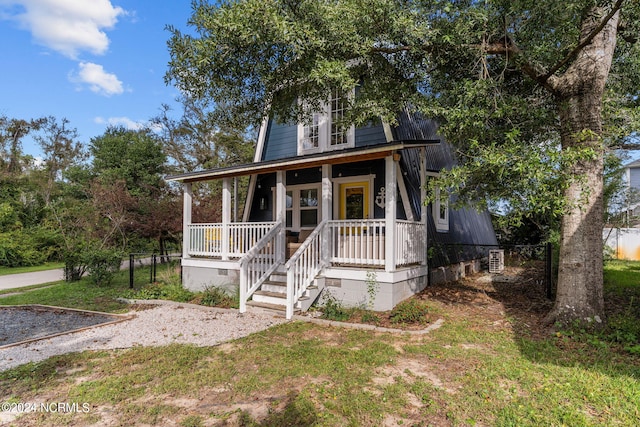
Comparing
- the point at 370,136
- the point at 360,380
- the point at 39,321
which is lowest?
the point at 39,321

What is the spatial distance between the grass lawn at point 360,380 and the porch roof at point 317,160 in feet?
11.4

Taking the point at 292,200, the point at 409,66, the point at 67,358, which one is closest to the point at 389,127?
the point at 409,66

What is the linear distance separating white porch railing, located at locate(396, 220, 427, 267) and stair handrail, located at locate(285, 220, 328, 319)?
5.34 feet

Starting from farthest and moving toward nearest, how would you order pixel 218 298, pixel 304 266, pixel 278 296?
pixel 218 298, pixel 278 296, pixel 304 266

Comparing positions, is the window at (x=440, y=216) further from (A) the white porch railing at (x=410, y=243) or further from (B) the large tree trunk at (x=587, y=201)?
(B) the large tree trunk at (x=587, y=201)

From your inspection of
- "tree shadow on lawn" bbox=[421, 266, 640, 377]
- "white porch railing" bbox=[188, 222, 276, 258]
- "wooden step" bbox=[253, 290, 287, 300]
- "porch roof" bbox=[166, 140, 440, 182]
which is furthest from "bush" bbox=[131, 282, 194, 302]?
"tree shadow on lawn" bbox=[421, 266, 640, 377]

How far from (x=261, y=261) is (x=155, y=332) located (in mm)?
3030

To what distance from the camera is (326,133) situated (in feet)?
32.4

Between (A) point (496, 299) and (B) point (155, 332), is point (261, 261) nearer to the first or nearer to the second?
(B) point (155, 332)

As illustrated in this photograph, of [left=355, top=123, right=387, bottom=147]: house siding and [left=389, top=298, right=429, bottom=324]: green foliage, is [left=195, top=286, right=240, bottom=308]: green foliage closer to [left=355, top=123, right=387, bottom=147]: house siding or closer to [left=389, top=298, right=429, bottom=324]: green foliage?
[left=389, top=298, right=429, bottom=324]: green foliage

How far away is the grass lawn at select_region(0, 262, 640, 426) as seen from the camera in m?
3.08

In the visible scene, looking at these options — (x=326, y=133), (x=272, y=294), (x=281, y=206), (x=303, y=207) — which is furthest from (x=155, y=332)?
(x=326, y=133)

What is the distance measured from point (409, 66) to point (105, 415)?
725 centimetres

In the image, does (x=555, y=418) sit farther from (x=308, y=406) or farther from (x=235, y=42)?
(x=235, y=42)
